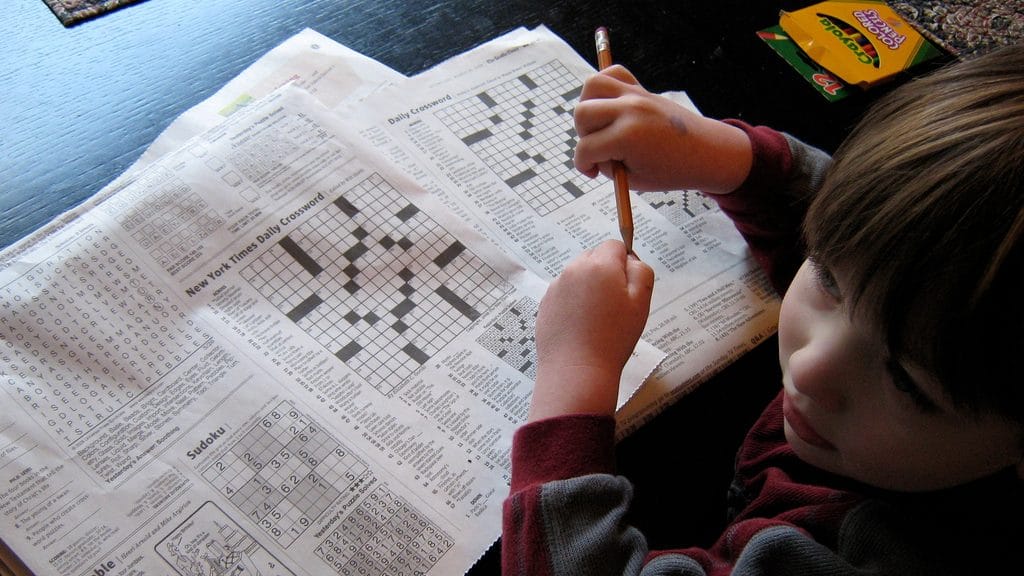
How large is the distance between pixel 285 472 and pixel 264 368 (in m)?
0.08

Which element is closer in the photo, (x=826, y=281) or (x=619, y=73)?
(x=826, y=281)

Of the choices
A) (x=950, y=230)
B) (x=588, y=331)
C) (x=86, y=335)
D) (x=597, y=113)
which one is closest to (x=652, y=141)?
(x=597, y=113)

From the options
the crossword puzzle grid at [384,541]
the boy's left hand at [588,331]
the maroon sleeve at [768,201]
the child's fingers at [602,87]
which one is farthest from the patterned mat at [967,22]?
the crossword puzzle grid at [384,541]

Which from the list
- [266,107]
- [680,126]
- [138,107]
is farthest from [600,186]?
[138,107]

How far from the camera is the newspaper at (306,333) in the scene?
479 mm

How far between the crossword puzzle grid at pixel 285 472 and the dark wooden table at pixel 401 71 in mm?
112

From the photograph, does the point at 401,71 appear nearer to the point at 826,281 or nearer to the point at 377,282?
the point at 377,282

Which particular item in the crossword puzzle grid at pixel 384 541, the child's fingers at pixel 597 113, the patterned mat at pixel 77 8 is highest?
the patterned mat at pixel 77 8

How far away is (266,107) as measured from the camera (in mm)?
Result: 650

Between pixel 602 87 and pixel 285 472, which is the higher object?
pixel 602 87

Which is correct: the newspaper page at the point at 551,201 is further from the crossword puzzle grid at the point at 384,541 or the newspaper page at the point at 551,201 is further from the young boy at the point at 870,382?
the crossword puzzle grid at the point at 384,541

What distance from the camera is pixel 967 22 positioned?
86cm

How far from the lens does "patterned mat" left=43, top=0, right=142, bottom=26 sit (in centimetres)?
74

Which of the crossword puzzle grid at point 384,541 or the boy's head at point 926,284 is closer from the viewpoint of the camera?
the boy's head at point 926,284
